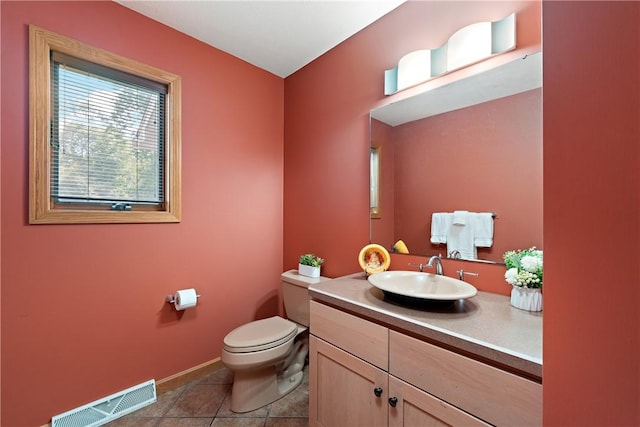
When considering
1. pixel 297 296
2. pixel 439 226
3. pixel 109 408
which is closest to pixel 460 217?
pixel 439 226

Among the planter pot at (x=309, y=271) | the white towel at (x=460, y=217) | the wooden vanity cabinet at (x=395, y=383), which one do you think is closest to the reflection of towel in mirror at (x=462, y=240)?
the white towel at (x=460, y=217)

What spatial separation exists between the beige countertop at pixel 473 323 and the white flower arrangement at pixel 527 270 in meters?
0.11

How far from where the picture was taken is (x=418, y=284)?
4.30ft

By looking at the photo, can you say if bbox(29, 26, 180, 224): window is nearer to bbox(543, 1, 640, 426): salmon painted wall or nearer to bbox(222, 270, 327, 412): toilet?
bbox(222, 270, 327, 412): toilet

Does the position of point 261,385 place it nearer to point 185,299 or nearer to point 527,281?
point 185,299

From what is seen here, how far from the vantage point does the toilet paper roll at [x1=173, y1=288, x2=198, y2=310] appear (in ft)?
5.70

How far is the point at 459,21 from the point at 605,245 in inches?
55.3

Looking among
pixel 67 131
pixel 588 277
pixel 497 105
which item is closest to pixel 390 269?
pixel 497 105

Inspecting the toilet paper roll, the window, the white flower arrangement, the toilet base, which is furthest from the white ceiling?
the toilet base

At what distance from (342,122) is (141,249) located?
5.25ft

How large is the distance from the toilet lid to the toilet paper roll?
0.36m

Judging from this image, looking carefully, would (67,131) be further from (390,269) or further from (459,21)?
(459,21)

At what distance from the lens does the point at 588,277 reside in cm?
46

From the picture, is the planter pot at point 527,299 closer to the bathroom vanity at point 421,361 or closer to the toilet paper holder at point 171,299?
the bathroom vanity at point 421,361
